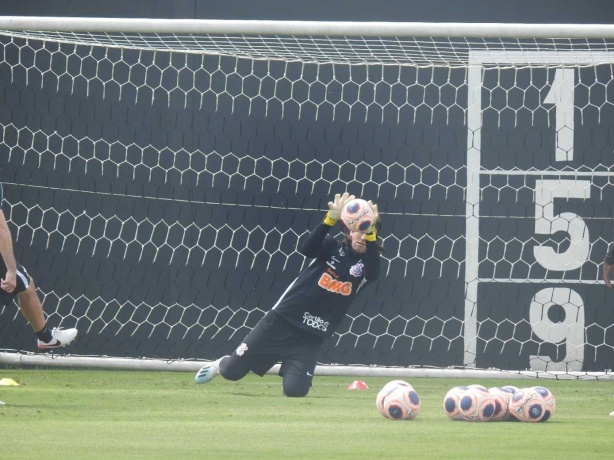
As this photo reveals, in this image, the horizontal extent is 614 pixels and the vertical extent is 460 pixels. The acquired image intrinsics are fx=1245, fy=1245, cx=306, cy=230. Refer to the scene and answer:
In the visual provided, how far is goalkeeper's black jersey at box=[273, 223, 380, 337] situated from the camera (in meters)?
7.46

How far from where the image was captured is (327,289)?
294 inches

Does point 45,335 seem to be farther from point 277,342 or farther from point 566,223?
point 566,223

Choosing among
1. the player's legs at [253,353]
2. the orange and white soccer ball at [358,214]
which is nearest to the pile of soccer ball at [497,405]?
the orange and white soccer ball at [358,214]

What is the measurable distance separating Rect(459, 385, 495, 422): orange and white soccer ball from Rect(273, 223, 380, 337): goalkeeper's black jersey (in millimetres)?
1499

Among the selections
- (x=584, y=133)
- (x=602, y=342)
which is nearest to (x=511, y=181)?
(x=584, y=133)

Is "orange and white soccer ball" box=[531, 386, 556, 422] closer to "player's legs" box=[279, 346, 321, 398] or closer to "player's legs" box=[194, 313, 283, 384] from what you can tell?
"player's legs" box=[279, 346, 321, 398]

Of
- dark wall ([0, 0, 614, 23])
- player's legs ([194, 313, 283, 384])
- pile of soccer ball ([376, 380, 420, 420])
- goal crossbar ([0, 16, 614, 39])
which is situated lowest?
pile of soccer ball ([376, 380, 420, 420])

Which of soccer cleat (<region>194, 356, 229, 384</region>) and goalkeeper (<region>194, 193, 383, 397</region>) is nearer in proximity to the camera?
goalkeeper (<region>194, 193, 383, 397</region>)

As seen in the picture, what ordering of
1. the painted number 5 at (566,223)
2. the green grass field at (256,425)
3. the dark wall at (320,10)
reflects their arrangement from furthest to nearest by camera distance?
the dark wall at (320,10) < the painted number 5 at (566,223) < the green grass field at (256,425)

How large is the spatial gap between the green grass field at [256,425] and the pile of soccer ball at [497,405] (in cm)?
9

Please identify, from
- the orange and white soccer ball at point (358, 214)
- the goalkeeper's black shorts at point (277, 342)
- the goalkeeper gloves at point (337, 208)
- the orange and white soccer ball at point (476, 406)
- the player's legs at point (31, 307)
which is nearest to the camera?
the orange and white soccer ball at point (476, 406)

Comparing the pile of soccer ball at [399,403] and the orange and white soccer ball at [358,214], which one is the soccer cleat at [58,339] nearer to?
the orange and white soccer ball at [358,214]

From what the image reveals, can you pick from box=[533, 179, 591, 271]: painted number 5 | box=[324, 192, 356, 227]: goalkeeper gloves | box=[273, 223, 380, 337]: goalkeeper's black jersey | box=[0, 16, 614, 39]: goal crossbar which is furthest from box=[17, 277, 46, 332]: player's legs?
box=[533, 179, 591, 271]: painted number 5

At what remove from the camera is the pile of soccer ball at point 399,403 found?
6.12 meters
